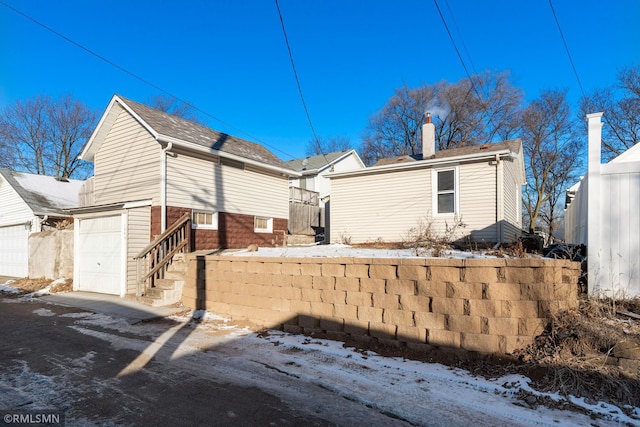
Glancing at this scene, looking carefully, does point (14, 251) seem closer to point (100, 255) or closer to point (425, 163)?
point (100, 255)

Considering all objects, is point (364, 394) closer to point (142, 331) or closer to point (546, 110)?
point (142, 331)

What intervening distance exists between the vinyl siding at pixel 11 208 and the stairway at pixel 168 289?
34.2 feet

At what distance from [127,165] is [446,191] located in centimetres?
1070

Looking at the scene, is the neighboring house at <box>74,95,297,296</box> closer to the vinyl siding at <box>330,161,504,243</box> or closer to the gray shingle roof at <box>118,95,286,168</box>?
the gray shingle roof at <box>118,95,286,168</box>

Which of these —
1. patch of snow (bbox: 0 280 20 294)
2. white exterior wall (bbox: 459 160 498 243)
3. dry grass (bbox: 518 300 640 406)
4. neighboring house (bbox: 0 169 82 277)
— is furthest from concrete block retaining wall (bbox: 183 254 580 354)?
neighboring house (bbox: 0 169 82 277)

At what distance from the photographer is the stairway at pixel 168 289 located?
8.95 meters

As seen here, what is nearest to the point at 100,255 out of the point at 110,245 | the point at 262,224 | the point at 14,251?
the point at 110,245

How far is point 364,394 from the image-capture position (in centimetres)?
400

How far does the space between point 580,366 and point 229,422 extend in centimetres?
371

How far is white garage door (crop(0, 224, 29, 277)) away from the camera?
16.0 m

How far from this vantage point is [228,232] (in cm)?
1334

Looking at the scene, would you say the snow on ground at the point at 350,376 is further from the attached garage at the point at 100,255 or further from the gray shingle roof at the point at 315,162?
the gray shingle roof at the point at 315,162

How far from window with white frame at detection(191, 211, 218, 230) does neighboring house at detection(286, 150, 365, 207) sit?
31.7 ft

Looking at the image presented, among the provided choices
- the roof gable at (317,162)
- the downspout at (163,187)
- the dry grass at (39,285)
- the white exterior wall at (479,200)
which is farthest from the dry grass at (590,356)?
the roof gable at (317,162)
